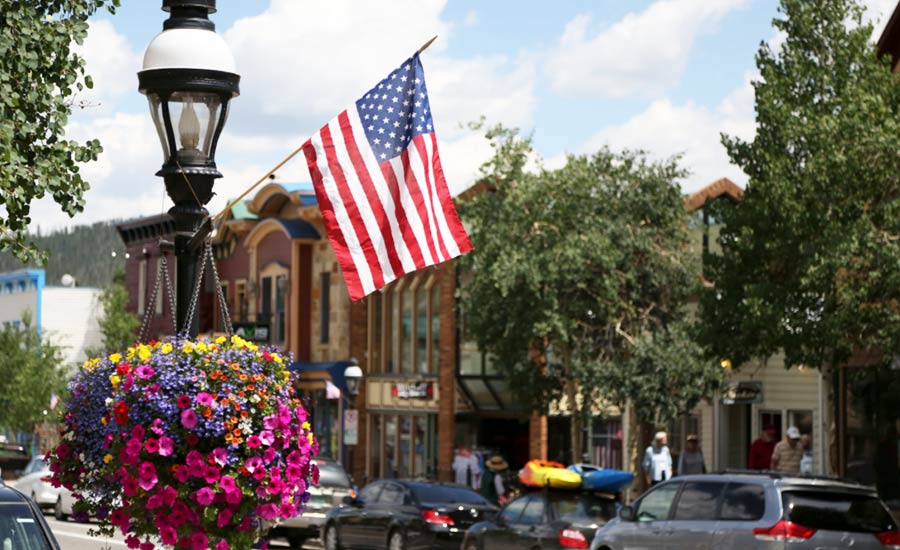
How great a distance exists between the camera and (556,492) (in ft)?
69.5

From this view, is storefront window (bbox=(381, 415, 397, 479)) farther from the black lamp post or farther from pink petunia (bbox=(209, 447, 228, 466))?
pink petunia (bbox=(209, 447, 228, 466))

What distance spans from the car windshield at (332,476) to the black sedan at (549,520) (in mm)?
7931

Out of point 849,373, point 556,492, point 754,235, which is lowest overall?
point 556,492

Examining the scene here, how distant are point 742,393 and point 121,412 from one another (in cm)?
2735

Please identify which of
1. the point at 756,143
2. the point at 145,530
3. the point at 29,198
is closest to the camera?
the point at 145,530

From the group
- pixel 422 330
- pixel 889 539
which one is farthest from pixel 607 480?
pixel 422 330

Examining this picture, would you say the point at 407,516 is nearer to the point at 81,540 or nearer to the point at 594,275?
the point at 81,540

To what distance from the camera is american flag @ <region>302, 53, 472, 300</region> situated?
10164 mm

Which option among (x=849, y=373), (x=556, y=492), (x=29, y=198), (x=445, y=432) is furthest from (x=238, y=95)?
(x=445, y=432)

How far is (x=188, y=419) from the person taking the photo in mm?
7961

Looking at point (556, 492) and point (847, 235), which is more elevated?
point (847, 235)

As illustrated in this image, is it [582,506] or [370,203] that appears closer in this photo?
[370,203]

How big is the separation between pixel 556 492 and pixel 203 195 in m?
13.1

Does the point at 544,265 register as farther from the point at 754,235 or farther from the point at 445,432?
the point at 445,432
